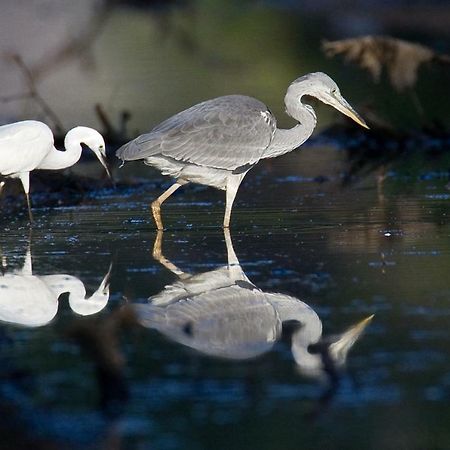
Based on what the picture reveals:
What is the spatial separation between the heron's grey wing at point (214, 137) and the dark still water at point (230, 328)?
0.59 meters

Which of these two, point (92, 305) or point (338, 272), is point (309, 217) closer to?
point (338, 272)

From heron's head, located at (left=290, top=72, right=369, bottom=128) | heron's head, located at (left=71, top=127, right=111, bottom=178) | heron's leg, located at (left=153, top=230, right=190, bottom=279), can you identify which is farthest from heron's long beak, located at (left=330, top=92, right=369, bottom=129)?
heron's head, located at (left=71, top=127, right=111, bottom=178)

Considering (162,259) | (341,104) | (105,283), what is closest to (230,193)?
(341,104)

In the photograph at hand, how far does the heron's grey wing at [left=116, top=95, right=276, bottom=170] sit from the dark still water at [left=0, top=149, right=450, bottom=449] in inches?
23.4

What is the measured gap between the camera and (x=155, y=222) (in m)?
10.8

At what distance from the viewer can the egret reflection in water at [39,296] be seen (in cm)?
761

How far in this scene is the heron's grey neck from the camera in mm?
11016

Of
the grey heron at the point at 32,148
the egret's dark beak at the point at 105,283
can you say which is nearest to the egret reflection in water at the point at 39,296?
the egret's dark beak at the point at 105,283

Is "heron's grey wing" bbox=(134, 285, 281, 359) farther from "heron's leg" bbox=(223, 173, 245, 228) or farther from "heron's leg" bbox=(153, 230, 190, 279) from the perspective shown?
"heron's leg" bbox=(223, 173, 245, 228)

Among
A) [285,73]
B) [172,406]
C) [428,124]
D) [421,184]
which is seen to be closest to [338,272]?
[172,406]

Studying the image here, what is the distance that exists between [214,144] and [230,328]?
3.67m

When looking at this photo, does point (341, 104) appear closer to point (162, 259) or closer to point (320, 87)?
point (320, 87)

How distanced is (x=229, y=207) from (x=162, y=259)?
142 centimetres

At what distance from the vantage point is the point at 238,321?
284 inches
